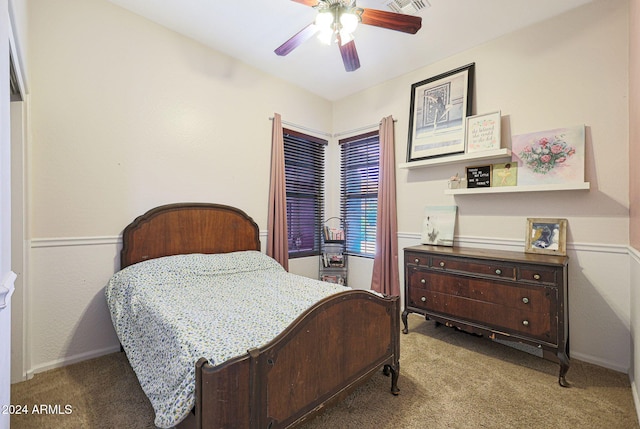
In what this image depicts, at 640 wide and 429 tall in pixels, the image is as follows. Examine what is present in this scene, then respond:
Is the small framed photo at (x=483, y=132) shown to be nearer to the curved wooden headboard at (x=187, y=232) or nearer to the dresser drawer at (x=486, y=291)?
the dresser drawer at (x=486, y=291)

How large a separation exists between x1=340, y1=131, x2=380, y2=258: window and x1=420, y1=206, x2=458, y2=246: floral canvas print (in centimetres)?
74

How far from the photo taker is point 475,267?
237cm

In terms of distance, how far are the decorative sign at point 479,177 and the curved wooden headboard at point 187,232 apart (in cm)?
236

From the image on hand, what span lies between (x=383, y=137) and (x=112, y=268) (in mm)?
3174

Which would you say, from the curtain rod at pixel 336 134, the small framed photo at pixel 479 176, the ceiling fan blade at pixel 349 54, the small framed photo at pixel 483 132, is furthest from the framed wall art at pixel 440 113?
the ceiling fan blade at pixel 349 54

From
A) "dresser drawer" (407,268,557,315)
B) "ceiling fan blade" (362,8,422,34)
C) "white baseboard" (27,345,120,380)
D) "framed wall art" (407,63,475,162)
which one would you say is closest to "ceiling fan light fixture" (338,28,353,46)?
"ceiling fan blade" (362,8,422,34)

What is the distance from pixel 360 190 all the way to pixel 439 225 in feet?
4.06

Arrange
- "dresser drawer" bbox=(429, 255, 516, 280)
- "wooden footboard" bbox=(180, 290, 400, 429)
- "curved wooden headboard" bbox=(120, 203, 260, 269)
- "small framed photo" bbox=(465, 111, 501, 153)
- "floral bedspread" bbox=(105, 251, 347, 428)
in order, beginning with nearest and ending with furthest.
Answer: "wooden footboard" bbox=(180, 290, 400, 429), "floral bedspread" bbox=(105, 251, 347, 428), "dresser drawer" bbox=(429, 255, 516, 280), "curved wooden headboard" bbox=(120, 203, 260, 269), "small framed photo" bbox=(465, 111, 501, 153)

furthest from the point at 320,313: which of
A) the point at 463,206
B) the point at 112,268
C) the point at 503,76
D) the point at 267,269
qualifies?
the point at 503,76

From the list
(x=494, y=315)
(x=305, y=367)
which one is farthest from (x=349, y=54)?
(x=494, y=315)

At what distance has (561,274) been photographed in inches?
78.5

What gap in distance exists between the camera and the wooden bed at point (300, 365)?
1066mm

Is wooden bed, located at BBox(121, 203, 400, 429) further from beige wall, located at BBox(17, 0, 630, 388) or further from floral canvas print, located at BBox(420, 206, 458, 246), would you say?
floral canvas print, located at BBox(420, 206, 458, 246)

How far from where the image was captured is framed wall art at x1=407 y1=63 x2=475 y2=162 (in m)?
2.92
